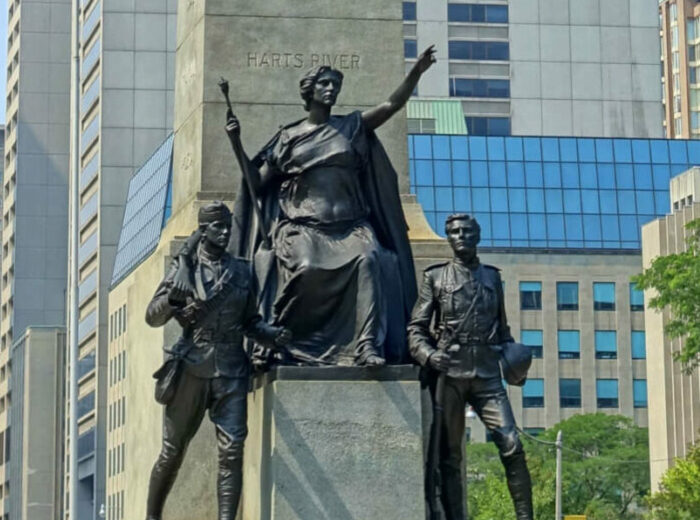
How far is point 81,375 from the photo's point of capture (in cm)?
13188

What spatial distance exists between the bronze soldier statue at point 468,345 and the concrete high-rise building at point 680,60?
6822 inches

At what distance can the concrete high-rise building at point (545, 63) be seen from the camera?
465 ft

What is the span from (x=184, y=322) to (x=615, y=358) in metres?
96.5

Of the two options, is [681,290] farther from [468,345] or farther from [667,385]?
[667,385]

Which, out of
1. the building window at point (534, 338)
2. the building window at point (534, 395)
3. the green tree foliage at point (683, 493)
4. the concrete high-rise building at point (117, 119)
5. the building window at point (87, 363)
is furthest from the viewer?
the concrete high-rise building at point (117, 119)

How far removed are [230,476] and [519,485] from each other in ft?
8.68

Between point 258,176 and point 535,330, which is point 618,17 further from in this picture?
point 258,176

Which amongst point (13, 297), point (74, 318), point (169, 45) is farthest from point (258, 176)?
point (13, 297)

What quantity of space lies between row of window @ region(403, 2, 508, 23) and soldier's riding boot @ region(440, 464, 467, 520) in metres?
125

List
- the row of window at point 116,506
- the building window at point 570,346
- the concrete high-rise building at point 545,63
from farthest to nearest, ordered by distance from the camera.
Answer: the concrete high-rise building at point 545,63, the building window at point 570,346, the row of window at point 116,506

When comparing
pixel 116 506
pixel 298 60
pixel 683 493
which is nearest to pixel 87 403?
pixel 116 506

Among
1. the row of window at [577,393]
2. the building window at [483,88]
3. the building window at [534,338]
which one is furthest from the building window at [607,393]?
the building window at [483,88]

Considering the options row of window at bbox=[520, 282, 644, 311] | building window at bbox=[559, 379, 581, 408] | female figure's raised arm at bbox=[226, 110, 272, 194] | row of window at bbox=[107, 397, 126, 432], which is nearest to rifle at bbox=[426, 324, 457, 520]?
female figure's raised arm at bbox=[226, 110, 272, 194]

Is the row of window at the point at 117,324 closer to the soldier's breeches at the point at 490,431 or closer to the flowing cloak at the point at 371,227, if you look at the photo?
the flowing cloak at the point at 371,227
